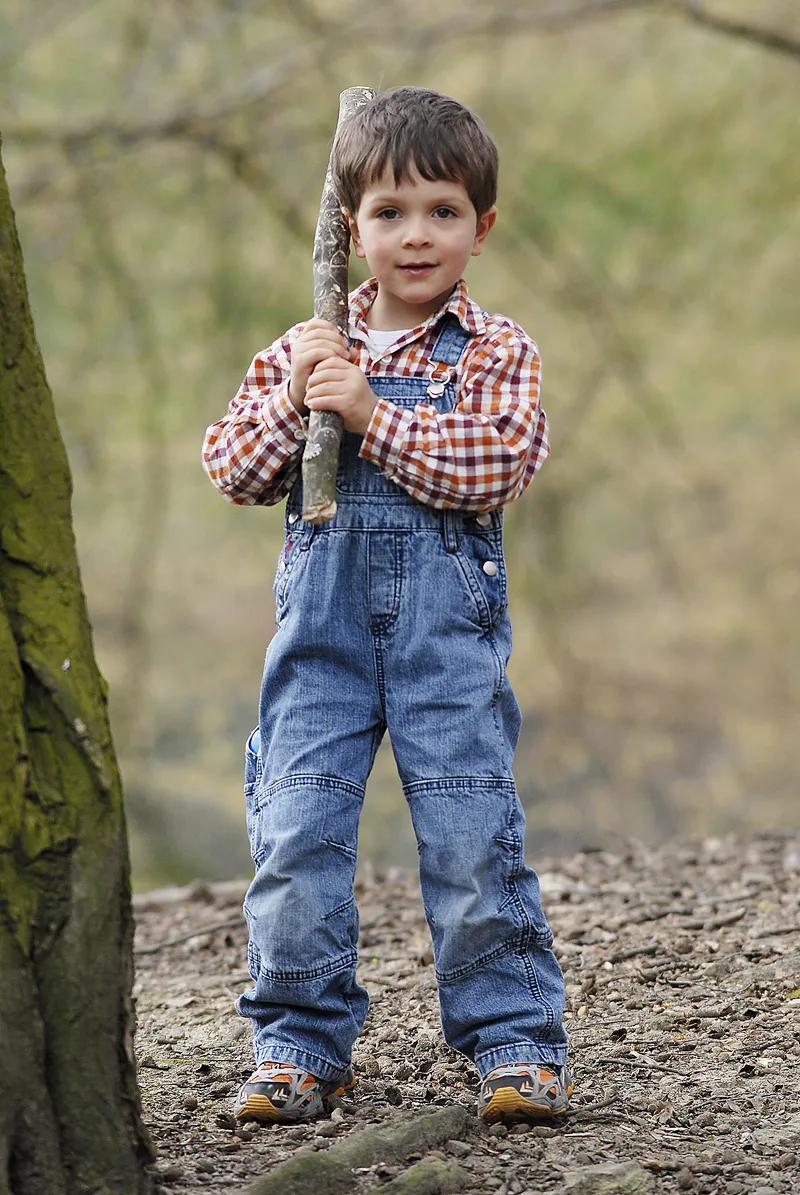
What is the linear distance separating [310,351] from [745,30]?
5400 millimetres

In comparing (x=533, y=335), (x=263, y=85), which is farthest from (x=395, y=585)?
(x=533, y=335)

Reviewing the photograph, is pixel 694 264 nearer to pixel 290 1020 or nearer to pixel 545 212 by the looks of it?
pixel 545 212

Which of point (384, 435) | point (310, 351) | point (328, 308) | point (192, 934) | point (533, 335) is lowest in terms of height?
point (192, 934)

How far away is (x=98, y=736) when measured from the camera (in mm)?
1958

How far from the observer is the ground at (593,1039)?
2238 mm

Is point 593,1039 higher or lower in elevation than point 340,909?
lower

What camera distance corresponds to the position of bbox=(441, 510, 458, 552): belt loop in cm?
246

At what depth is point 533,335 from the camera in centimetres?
916

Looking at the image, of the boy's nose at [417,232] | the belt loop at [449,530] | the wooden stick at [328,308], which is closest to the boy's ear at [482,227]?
the boy's nose at [417,232]

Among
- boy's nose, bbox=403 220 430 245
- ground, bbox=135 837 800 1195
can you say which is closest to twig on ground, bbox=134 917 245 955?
ground, bbox=135 837 800 1195

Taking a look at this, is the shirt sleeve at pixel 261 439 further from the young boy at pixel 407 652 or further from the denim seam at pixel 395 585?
the denim seam at pixel 395 585

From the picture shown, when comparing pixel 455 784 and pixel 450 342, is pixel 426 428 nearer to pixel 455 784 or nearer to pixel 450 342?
pixel 450 342

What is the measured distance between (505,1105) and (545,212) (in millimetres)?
6532

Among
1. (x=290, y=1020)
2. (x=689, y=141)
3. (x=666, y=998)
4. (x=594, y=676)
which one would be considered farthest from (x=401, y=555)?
(x=594, y=676)
